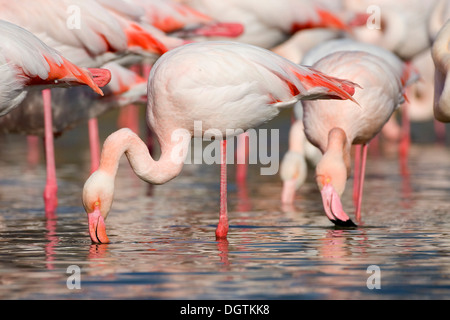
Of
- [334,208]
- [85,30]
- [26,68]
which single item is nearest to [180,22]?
[85,30]

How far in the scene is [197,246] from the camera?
5945mm

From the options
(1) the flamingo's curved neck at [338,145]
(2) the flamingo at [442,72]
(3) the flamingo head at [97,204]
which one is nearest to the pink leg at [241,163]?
(1) the flamingo's curved neck at [338,145]

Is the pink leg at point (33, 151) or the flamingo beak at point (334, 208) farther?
the pink leg at point (33, 151)

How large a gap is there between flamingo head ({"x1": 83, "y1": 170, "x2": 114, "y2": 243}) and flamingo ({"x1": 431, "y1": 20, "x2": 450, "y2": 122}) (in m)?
2.16

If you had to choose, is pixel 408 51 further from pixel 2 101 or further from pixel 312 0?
pixel 2 101

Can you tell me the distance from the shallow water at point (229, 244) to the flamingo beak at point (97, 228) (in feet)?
0.24

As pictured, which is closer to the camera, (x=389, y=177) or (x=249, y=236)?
(x=249, y=236)

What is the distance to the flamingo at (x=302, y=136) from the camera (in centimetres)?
787

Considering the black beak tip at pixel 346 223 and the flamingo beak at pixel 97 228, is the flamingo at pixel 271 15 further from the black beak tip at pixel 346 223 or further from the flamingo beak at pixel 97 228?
the flamingo beak at pixel 97 228

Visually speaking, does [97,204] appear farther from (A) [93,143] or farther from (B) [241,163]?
(B) [241,163]

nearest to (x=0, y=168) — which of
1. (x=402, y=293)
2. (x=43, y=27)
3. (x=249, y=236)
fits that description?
(x=43, y=27)

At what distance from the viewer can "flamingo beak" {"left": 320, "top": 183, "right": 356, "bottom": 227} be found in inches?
256

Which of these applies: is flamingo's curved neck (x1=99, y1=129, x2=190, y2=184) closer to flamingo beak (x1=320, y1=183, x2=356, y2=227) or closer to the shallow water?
the shallow water

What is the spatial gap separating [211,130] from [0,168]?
15.3 ft
